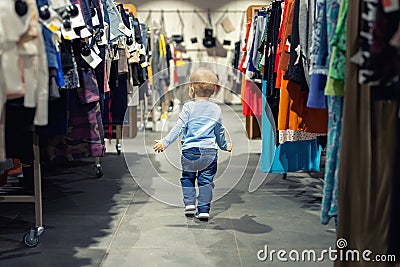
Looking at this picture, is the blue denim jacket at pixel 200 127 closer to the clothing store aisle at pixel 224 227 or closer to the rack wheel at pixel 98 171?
the clothing store aisle at pixel 224 227

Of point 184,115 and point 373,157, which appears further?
point 184,115

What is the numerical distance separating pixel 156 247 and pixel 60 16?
1448 mm

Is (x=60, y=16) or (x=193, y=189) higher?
(x=60, y=16)

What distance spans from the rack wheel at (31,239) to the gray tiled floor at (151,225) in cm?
3

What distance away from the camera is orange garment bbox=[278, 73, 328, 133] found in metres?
3.71

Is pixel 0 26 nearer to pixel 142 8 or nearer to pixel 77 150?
pixel 77 150

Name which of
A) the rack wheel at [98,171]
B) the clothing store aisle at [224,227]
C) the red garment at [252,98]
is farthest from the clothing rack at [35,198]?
the red garment at [252,98]

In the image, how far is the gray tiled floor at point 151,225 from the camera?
10.4ft

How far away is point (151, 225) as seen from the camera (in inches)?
149

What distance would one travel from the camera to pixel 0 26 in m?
1.91

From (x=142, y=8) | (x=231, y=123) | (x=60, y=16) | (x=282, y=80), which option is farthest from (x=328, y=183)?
(x=142, y=8)

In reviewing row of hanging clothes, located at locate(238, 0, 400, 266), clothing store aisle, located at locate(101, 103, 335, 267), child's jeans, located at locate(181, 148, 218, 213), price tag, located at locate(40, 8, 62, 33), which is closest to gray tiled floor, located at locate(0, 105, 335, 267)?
clothing store aisle, located at locate(101, 103, 335, 267)

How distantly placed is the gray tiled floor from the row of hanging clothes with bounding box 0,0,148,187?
506 mm

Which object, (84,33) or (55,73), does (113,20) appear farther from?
(55,73)
